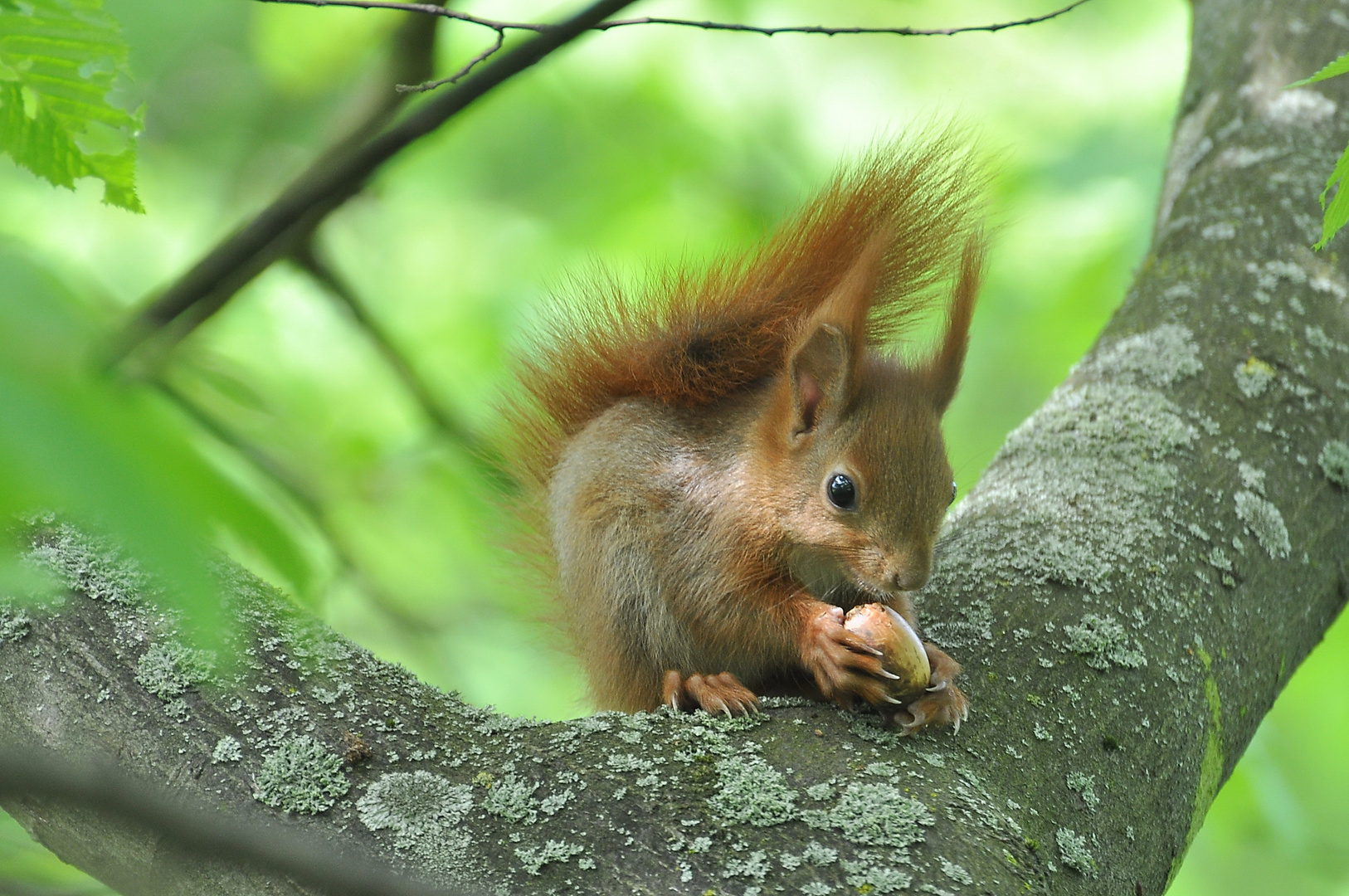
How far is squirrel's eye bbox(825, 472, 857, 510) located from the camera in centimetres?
220

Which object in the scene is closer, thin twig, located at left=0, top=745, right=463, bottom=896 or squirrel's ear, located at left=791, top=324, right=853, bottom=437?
thin twig, located at left=0, top=745, right=463, bottom=896

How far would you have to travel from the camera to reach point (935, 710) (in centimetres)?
174

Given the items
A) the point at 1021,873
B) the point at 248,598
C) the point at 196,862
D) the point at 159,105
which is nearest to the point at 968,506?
the point at 1021,873

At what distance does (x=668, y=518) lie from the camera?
91.9 inches

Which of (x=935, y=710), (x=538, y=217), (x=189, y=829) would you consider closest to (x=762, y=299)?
(x=935, y=710)

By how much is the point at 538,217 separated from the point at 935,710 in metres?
4.02

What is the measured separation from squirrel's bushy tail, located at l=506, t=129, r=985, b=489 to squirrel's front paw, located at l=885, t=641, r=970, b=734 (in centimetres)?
87

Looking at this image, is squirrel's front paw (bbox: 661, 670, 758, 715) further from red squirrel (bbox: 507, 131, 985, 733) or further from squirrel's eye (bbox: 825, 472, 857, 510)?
squirrel's eye (bbox: 825, 472, 857, 510)

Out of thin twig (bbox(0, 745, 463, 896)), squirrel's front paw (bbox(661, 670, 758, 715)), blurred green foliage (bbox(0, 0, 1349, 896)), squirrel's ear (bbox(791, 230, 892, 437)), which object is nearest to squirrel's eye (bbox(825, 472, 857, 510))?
squirrel's ear (bbox(791, 230, 892, 437))

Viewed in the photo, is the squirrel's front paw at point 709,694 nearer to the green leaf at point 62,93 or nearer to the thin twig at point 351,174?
the thin twig at point 351,174

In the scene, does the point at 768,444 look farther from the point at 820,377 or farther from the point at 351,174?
the point at 351,174

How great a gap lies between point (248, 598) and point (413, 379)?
6.45ft

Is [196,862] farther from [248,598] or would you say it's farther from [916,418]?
[916,418]

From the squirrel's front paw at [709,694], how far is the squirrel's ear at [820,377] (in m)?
0.56
